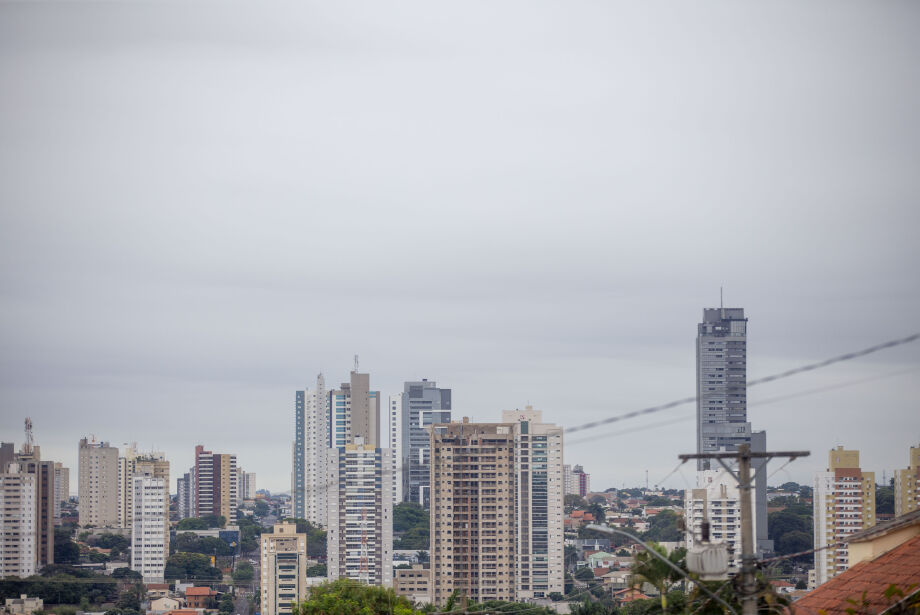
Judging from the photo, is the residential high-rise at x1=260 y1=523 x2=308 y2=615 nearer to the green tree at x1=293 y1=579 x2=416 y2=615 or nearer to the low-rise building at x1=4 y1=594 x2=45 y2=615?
the low-rise building at x1=4 y1=594 x2=45 y2=615

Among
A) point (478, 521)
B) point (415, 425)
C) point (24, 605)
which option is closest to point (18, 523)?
point (24, 605)

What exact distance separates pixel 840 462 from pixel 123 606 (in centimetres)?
3504

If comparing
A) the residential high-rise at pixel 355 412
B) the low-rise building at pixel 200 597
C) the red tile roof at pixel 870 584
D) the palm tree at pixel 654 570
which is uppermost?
the residential high-rise at pixel 355 412

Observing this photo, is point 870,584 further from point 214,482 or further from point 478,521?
point 214,482

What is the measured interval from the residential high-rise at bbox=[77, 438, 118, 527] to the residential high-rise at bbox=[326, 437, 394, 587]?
27.3 metres

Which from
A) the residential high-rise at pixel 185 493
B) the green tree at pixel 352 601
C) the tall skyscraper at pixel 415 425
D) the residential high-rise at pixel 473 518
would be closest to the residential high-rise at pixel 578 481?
the tall skyscraper at pixel 415 425

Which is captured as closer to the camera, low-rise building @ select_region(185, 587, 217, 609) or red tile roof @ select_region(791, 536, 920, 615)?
red tile roof @ select_region(791, 536, 920, 615)

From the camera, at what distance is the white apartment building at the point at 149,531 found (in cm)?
6172

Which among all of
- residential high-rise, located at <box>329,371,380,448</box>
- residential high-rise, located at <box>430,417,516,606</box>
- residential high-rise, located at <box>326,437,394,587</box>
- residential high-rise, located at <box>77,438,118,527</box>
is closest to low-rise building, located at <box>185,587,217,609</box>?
residential high-rise, located at <box>326,437,394,587</box>

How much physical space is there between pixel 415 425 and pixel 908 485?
6771 cm

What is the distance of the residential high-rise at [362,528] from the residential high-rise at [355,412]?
95.9ft

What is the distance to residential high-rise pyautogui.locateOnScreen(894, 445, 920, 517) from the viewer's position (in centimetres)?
4869

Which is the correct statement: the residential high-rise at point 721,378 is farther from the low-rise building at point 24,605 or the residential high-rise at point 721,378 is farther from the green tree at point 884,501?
the low-rise building at point 24,605

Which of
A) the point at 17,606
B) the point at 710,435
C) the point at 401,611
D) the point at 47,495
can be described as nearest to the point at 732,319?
the point at 710,435
